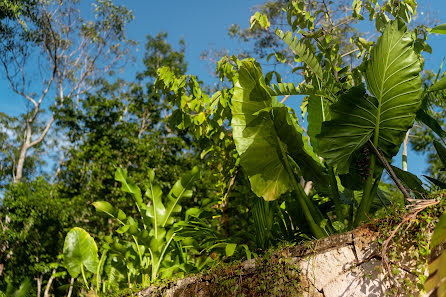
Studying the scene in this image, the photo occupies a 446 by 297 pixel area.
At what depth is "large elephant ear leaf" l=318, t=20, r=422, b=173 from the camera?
2.11 metres

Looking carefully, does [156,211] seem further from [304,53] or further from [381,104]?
[381,104]

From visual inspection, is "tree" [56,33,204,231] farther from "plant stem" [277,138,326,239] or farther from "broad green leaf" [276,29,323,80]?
"plant stem" [277,138,326,239]

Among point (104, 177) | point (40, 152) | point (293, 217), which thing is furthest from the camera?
point (40, 152)

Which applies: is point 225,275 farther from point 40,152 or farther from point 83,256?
point 40,152

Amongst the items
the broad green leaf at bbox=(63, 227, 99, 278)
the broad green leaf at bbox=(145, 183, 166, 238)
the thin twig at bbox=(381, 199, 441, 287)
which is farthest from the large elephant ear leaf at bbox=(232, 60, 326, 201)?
the broad green leaf at bbox=(63, 227, 99, 278)

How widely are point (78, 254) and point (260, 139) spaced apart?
227 cm

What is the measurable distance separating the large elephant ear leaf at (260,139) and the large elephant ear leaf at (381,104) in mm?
227

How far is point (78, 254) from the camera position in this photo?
12.0 feet

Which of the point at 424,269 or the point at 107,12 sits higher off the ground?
the point at 107,12

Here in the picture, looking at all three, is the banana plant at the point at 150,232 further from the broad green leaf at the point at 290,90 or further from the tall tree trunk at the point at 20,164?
the tall tree trunk at the point at 20,164

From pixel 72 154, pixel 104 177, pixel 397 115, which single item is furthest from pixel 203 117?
pixel 72 154

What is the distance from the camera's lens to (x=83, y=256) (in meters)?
3.69

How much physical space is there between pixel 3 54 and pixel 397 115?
12460 millimetres

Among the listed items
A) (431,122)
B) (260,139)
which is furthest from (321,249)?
(431,122)
